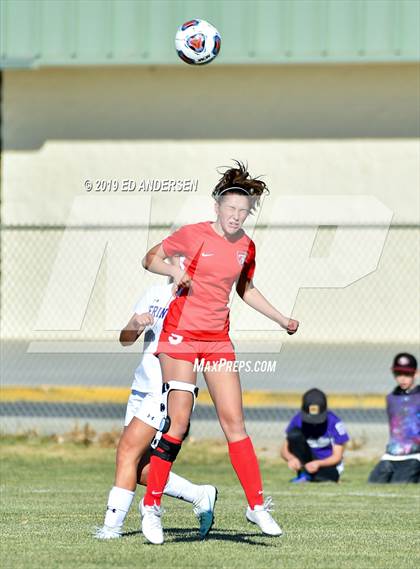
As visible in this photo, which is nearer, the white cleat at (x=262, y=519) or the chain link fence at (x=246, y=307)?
the white cleat at (x=262, y=519)

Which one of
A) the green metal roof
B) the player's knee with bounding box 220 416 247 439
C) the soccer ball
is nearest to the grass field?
the player's knee with bounding box 220 416 247 439

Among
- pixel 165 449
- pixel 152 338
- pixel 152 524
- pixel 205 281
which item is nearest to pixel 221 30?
pixel 152 338

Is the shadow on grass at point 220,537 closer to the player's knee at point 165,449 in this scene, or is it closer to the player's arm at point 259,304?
the player's knee at point 165,449

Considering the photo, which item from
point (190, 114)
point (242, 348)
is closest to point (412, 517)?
point (242, 348)

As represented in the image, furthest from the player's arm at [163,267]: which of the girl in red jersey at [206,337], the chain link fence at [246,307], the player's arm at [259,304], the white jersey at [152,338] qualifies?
the chain link fence at [246,307]

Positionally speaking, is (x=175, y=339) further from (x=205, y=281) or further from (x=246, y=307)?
(x=246, y=307)

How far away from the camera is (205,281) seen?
797cm

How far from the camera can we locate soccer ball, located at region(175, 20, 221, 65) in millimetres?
12094

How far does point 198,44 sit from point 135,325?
4596mm

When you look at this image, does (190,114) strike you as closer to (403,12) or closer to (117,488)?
(403,12)

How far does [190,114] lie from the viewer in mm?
22984

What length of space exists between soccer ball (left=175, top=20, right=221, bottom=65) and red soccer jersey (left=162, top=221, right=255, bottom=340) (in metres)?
4.38

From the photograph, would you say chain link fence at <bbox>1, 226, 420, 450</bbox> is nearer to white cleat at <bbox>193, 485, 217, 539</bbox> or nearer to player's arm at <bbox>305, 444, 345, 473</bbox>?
player's arm at <bbox>305, 444, 345, 473</bbox>

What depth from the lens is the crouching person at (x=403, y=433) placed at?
13047 mm
